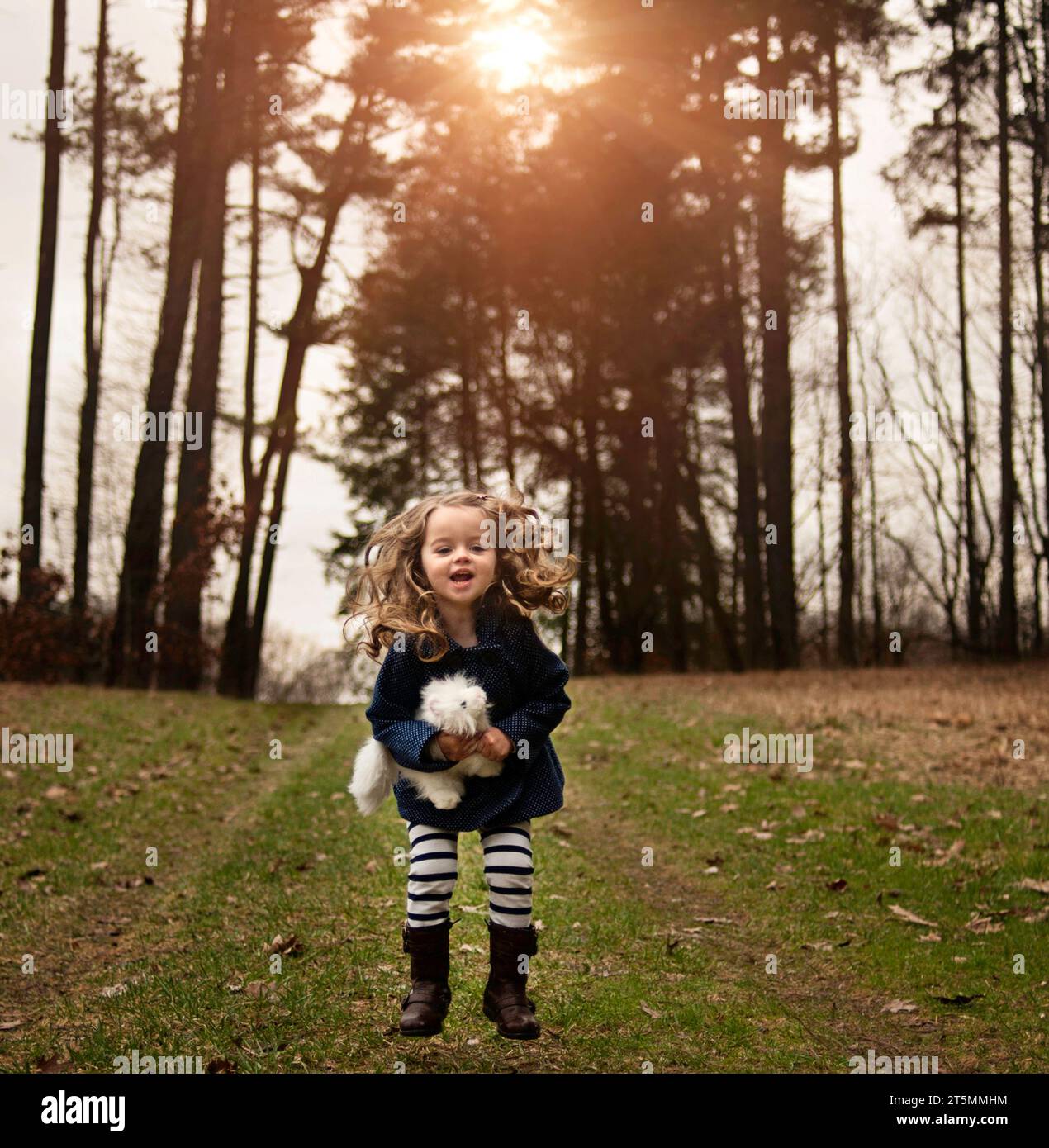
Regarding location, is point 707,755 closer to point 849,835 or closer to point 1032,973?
point 849,835

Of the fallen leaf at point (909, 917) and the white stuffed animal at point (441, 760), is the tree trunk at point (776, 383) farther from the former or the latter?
the white stuffed animal at point (441, 760)

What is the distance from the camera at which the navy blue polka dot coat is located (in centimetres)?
420

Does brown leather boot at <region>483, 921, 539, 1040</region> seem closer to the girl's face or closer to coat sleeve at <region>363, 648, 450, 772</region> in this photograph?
coat sleeve at <region>363, 648, 450, 772</region>

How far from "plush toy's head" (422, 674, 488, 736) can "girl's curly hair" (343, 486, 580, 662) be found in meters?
0.29

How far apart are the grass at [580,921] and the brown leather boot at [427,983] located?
18 centimetres

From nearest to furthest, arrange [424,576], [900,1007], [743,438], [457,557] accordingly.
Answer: [457,557] → [424,576] → [900,1007] → [743,438]

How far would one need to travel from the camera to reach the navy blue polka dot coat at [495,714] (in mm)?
4195

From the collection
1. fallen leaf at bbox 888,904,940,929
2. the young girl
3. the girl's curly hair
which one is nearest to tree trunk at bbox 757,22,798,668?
fallen leaf at bbox 888,904,940,929

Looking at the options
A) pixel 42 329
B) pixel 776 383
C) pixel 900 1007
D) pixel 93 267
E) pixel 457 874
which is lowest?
pixel 900 1007

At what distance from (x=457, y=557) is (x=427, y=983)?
1.68 m

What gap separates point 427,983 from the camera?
4211 mm

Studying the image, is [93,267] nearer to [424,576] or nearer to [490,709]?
[424,576]

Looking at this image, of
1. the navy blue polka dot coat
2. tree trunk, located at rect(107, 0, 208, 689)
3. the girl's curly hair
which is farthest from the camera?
tree trunk, located at rect(107, 0, 208, 689)

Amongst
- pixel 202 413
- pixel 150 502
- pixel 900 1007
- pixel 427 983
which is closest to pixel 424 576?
pixel 427 983
